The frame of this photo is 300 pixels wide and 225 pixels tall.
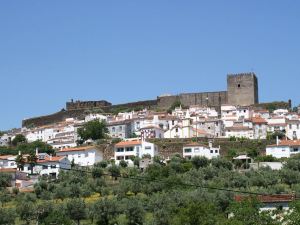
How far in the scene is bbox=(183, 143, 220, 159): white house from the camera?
67.2m

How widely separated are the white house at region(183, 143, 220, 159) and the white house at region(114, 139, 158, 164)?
2879 millimetres

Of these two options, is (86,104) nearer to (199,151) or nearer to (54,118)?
(54,118)

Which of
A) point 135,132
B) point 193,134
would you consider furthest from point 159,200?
point 135,132

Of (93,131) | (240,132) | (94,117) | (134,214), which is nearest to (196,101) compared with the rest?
(94,117)

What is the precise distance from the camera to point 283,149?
64938mm

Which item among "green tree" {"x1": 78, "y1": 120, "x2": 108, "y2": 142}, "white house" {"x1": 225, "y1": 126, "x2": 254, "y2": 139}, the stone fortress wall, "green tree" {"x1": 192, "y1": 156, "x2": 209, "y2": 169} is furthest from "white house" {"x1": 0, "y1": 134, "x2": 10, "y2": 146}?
"green tree" {"x1": 192, "y1": 156, "x2": 209, "y2": 169}

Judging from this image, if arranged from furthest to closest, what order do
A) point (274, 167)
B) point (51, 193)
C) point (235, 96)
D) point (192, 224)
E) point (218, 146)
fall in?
point (235, 96)
point (218, 146)
point (274, 167)
point (51, 193)
point (192, 224)

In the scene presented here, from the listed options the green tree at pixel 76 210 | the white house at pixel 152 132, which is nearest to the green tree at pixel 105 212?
the green tree at pixel 76 210

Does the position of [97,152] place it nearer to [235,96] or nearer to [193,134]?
[193,134]

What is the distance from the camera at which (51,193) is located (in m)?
53.1

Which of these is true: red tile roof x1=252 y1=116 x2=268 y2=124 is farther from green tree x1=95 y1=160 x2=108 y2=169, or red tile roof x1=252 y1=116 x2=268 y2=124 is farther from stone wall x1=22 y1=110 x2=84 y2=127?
stone wall x1=22 y1=110 x2=84 y2=127

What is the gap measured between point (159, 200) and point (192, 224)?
10768 mm

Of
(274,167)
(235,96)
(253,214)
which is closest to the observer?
(253,214)

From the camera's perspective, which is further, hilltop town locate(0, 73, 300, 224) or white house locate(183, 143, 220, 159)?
white house locate(183, 143, 220, 159)
